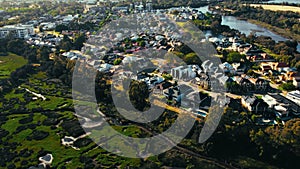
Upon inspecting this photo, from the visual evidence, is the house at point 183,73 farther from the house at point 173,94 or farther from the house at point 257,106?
the house at point 257,106

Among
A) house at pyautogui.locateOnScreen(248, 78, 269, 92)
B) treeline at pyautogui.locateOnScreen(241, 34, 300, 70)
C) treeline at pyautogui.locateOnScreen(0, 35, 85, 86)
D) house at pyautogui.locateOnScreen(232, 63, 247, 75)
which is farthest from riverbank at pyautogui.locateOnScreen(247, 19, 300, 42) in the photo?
treeline at pyautogui.locateOnScreen(0, 35, 85, 86)

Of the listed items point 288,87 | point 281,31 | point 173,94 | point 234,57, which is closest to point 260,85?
point 288,87

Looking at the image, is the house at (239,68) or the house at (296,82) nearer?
the house at (296,82)

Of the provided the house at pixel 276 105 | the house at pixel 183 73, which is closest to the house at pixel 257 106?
the house at pixel 276 105

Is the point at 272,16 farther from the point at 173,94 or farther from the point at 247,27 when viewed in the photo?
the point at 173,94

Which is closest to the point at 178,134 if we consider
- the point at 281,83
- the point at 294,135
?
the point at 294,135

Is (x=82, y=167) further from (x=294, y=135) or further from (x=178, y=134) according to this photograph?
(x=294, y=135)

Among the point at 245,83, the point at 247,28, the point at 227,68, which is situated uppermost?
the point at 247,28

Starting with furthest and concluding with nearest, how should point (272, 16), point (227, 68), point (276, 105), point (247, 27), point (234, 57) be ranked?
point (272, 16), point (247, 27), point (234, 57), point (227, 68), point (276, 105)
